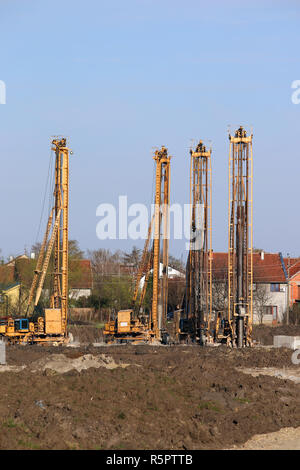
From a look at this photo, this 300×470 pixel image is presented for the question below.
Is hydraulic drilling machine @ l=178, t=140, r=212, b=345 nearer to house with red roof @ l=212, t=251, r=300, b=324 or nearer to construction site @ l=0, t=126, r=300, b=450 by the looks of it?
construction site @ l=0, t=126, r=300, b=450

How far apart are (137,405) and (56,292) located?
2437cm

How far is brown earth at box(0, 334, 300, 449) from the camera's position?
54.2ft

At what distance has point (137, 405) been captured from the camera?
19.8 m

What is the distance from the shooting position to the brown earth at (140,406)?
16.5 m

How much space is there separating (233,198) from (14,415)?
2436 centimetres

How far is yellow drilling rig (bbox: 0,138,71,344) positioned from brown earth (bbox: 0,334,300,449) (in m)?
12.8

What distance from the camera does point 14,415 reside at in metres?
17.6

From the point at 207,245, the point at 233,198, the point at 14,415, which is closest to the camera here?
the point at 14,415

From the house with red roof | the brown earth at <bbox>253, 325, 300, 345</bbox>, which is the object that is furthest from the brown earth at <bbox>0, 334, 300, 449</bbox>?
the house with red roof

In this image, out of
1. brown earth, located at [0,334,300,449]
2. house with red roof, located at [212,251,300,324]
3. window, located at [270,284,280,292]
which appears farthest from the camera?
window, located at [270,284,280,292]

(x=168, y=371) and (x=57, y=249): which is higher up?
(x=57, y=249)
